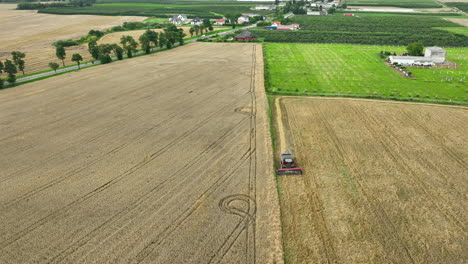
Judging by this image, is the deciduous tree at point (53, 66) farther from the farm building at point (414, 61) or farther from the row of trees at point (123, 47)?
the farm building at point (414, 61)

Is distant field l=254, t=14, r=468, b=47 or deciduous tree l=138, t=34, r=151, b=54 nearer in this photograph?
deciduous tree l=138, t=34, r=151, b=54

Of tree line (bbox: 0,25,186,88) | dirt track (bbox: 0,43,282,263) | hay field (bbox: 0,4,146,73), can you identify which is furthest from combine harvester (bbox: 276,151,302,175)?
hay field (bbox: 0,4,146,73)

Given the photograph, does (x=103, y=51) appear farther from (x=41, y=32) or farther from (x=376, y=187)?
(x=376, y=187)

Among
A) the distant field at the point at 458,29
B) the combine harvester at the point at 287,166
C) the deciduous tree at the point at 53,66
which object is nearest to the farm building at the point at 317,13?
the distant field at the point at 458,29

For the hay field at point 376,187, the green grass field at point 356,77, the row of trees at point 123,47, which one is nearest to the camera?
the hay field at point 376,187

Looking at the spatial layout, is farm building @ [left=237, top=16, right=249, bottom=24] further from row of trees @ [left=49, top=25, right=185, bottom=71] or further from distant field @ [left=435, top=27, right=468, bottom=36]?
distant field @ [left=435, top=27, right=468, bottom=36]

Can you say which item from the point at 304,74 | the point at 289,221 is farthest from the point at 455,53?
the point at 289,221

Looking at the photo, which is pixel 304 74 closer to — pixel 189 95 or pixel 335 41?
pixel 189 95
